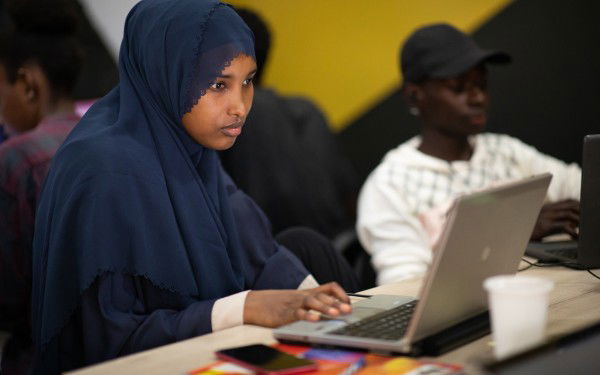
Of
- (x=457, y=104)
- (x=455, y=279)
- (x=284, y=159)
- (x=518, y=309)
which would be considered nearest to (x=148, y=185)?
(x=455, y=279)

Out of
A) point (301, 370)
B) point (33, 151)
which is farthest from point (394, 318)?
point (33, 151)

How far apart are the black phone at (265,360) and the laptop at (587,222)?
2.54ft

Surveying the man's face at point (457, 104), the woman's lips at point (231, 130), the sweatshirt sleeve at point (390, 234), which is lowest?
the sweatshirt sleeve at point (390, 234)

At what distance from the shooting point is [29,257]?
7.02ft

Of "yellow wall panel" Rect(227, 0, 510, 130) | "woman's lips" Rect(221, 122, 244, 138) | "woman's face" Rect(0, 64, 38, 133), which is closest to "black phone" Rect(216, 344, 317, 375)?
"woman's lips" Rect(221, 122, 244, 138)

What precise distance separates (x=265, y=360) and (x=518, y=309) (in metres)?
0.36

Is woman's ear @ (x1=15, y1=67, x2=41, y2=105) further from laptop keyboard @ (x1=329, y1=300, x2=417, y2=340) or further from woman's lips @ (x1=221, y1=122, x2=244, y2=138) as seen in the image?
laptop keyboard @ (x1=329, y1=300, x2=417, y2=340)

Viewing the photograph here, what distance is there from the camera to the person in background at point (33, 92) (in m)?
2.19

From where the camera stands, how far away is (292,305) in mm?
1519

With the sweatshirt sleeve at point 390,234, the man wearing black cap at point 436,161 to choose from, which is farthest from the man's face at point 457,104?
the sweatshirt sleeve at point 390,234

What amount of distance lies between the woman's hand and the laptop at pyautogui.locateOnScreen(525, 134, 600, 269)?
564 mm

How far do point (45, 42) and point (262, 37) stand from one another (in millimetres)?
791

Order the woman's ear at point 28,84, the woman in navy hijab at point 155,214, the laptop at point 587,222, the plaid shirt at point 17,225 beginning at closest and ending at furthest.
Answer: the woman in navy hijab at point 155,214 → the laptop at point 587,222 → the plaid shirt at point 17,225 → the woman's ear at point 28,84

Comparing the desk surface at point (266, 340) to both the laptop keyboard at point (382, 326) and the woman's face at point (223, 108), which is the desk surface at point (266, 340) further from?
the woman's face at point (223, 108)
